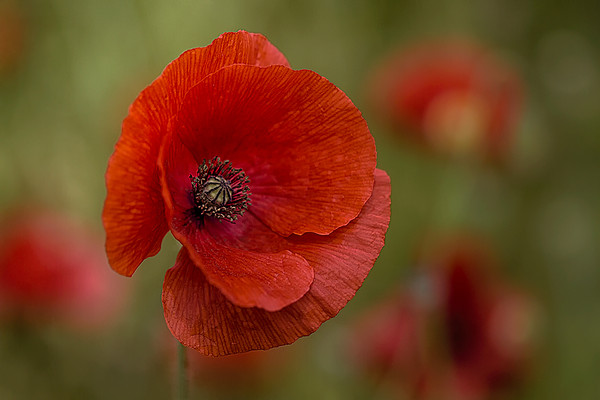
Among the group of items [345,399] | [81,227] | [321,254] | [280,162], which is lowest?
[345,399]

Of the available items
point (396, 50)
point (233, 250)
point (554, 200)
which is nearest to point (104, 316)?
point (233, 250)

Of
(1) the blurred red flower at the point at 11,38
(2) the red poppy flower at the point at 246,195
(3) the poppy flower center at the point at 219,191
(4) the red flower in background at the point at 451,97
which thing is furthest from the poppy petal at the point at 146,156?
(1) the blurred red flower at the point at 11,38

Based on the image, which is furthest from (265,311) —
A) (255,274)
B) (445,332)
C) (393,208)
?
(393,208)

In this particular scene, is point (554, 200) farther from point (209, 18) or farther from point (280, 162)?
point (280, 162)

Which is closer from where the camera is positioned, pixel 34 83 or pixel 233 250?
pixel 233 250

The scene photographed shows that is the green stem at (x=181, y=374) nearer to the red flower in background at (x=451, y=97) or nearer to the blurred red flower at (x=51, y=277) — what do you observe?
the blurred red flower at (x=51, y=277)

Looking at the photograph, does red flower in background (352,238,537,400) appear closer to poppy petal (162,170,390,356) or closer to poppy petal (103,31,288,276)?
poppy petal (162,170,390,356)

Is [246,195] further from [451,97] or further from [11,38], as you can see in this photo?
[11,38]
